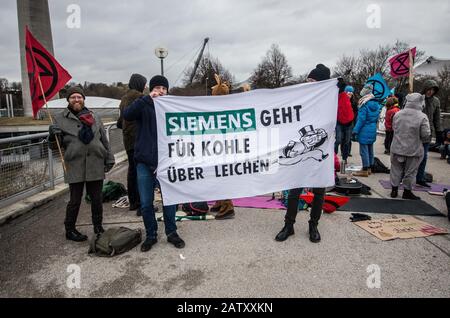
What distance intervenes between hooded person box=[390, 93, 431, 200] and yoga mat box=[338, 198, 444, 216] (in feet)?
1.20

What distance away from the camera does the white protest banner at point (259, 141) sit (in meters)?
3.89

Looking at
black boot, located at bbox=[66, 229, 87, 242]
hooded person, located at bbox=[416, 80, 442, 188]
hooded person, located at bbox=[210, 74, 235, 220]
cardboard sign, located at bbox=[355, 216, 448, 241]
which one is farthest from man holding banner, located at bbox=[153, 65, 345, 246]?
hooded person, located at bbox=[416, 80, 442, 188]

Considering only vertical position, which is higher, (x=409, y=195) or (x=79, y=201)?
(x=79, y=201)

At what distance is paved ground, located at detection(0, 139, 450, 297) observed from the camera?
2885mm

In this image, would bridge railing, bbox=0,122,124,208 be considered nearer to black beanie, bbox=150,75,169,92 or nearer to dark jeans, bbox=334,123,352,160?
black beanie, bbox=150,75,169,92

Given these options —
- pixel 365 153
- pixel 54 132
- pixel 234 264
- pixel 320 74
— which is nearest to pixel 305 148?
pixel 320 74

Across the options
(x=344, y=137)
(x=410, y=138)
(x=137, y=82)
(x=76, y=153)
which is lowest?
(x=344, y=137)

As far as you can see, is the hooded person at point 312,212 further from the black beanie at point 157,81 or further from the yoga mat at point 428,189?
the yoga mat at point 428,189

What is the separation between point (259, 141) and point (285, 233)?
125 cm

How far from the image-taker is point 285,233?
401 cm

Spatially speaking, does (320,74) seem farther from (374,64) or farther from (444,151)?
(374,64)

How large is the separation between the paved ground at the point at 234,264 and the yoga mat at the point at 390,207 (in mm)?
512

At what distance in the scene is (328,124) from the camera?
A: 13.2ft
